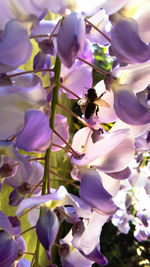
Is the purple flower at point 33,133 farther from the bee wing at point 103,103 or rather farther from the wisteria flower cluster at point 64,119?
the bee wing at point 103,103

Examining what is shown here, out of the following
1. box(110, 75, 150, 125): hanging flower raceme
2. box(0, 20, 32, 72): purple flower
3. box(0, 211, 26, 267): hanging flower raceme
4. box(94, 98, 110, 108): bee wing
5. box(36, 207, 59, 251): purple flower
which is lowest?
box(0, 211, 26, 267): hanging flower raceme

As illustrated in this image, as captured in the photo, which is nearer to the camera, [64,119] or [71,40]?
[71,40]

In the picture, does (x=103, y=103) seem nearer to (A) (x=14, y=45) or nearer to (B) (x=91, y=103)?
(B) (x=91, y=103)

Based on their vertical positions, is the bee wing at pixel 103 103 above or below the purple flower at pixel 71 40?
below

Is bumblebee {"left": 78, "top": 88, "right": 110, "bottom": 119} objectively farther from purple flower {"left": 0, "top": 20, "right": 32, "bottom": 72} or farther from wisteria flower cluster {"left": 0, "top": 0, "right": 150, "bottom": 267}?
purple flower {"left": 0, "top": 20, "right": 32, "bottom": 72}

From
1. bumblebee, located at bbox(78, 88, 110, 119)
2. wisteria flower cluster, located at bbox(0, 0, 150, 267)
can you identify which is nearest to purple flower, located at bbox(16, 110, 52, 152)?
wisteria flower cluster, located at bbox(0, 0, 150, 267)

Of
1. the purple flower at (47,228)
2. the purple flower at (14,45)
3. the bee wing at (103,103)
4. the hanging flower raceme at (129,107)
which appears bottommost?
the purple flower at (47,228)

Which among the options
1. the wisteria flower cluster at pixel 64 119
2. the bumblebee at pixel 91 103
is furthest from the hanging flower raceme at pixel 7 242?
the bumblebee at pixel 91 103

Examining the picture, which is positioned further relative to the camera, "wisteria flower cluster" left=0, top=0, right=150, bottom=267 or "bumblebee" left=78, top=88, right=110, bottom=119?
"bumblebee" left=78, top=88, right=110, bottom=119

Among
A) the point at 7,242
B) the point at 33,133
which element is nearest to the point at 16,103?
the point at 33,133
